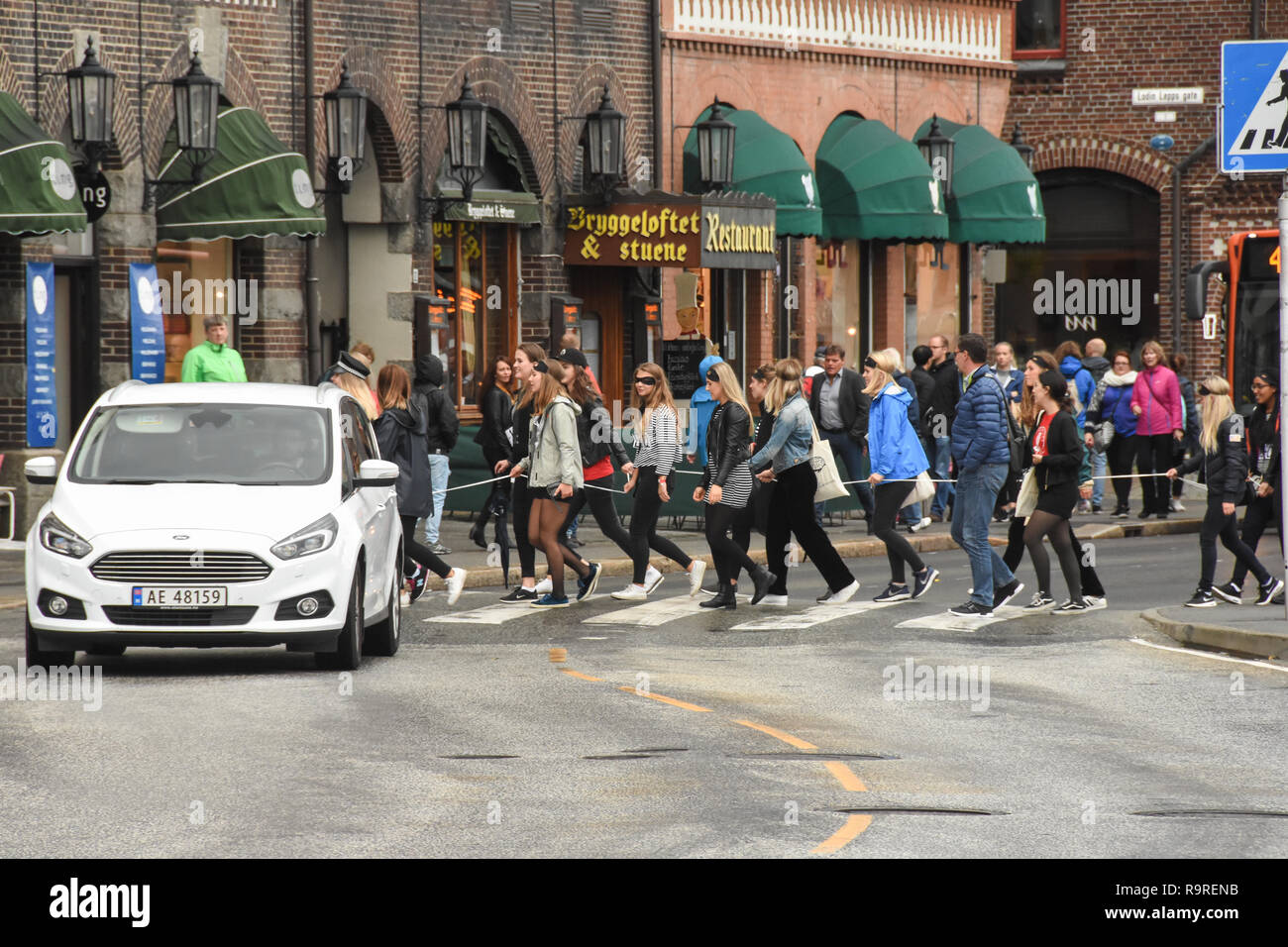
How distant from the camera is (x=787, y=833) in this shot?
8.30 m

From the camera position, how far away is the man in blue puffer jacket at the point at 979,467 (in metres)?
16.3

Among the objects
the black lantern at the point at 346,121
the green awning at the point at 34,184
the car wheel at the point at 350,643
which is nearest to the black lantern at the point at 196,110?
the green awning at the point at 34,184

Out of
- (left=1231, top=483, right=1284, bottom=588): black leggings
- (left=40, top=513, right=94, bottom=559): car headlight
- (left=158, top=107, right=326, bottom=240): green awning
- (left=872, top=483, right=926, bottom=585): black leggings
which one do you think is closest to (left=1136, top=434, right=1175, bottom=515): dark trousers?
(left=1231, top=483, right=1284, bottom=588): black leggings

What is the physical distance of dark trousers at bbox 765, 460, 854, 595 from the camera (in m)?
17.3

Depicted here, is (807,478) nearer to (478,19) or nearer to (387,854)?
(387,854)

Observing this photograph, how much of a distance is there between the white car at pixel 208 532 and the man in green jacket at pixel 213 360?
7070 millimetres

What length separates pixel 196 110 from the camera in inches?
880

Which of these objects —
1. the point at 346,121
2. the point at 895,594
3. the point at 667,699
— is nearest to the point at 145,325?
the point at 346,121

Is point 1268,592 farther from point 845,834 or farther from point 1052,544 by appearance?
point 845,834

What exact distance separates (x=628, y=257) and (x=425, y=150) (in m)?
3.00

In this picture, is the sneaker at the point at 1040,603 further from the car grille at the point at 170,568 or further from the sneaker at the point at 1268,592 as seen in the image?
the car grille at the point at 170,568

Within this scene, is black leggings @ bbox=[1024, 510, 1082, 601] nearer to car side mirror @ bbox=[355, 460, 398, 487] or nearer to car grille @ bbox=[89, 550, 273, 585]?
car side mirror @ bbox=[355, 460, 398, 487]

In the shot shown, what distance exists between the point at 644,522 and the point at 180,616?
5.73 meters

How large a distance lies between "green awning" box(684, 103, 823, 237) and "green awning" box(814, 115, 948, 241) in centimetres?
118
